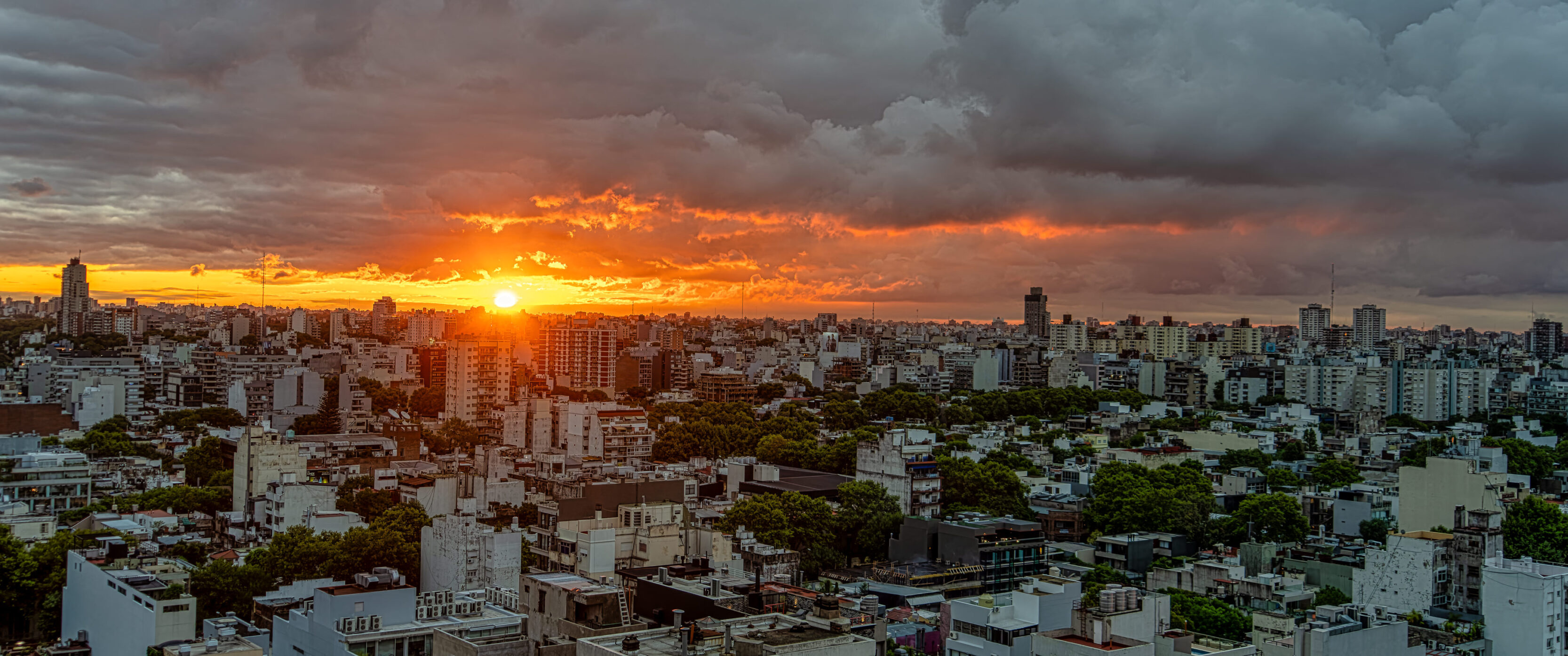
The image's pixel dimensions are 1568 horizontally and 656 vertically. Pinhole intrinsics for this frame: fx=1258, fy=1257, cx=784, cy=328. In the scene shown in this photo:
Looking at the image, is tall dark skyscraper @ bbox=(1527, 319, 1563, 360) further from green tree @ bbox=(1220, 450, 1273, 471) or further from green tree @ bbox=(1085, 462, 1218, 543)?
green tree @ bbox=(1085, 462, 1218, 543)

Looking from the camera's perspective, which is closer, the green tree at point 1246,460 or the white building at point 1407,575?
the white building at point 1407,575

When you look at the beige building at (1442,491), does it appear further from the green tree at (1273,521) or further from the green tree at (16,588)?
the green tree at (16,588)

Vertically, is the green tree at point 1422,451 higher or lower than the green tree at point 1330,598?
higher

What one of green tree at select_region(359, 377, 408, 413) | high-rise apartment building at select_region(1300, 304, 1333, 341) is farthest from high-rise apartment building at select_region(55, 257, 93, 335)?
high-rise apartment building at select_region(1300, 304, 1333, 341)

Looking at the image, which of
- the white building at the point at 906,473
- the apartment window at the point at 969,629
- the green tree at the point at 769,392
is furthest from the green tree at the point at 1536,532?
the green tree at the point at 769,392

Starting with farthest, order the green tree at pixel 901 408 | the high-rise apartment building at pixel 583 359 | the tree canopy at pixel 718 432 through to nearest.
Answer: the high-rise apartment building at pixel 583 359 < the green tree at pixel 901 408 < the tree canopy at pixel 718 432

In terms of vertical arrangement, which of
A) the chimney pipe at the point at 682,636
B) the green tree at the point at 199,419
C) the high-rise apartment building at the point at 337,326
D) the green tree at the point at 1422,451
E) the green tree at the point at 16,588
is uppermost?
the high-rise apartment building at the point at 337,326

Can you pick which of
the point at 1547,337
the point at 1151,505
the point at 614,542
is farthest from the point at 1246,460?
the point at 1547,337

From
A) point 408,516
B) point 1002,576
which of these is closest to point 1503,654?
point 1002,576
